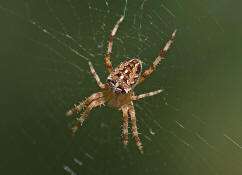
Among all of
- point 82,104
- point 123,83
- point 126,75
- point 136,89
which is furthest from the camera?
point 136,89

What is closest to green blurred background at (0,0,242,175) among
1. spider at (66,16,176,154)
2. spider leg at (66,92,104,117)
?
spider at (66,16,176,154)

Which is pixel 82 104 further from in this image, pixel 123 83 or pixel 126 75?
pixel 126 75

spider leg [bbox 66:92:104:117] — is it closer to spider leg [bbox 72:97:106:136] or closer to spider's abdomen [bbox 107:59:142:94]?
spider leg [bbox 72:97:106:136]

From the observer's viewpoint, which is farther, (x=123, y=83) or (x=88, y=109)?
(x=88, y=109)

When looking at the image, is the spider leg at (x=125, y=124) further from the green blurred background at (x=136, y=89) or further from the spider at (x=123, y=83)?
the green blurred background at (x=136, y=89)

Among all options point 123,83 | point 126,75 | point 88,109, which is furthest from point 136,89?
point 126,75

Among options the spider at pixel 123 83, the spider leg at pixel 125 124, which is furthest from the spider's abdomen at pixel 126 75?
the spider leg at pixel 125 124
